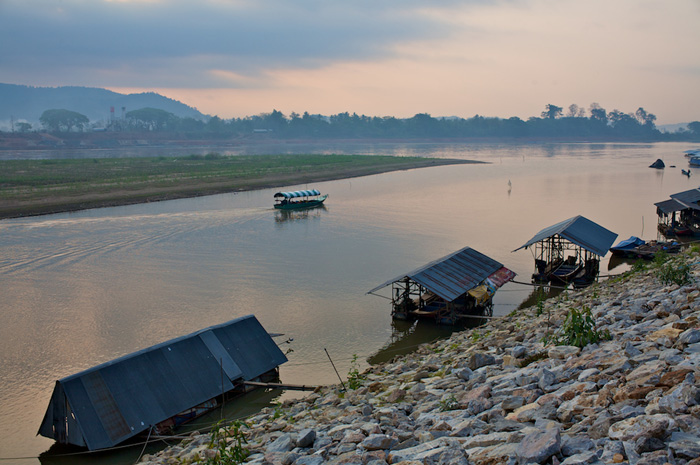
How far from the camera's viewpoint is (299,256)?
36.2 meters

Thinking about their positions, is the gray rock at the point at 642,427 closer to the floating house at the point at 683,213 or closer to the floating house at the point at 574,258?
the floating house at the point at 574,258

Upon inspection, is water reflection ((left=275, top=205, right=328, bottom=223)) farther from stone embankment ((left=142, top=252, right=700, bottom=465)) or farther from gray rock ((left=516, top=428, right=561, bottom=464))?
gray rock ((left=516, top=428, right=561, bottom=464))

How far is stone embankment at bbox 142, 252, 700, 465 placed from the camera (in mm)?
7465

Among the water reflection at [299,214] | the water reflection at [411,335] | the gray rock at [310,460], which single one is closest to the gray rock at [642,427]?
the gray rock at [310,460]

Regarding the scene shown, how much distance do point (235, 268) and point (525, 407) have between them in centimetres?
2555

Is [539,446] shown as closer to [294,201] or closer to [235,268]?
[235,268]

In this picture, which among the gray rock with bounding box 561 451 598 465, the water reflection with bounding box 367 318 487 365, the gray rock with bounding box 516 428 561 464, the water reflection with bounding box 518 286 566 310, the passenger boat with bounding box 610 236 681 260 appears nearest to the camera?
the gray rock with bounding box 561 451 598 465

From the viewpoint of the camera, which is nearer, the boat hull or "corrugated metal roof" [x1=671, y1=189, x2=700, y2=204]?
"corrugated metal roof" [x1=671, y1=189, x2=700, y2=204]

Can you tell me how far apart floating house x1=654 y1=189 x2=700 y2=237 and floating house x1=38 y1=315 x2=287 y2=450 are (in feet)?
110

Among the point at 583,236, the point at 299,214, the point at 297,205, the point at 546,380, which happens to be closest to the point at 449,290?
the point at 583,236

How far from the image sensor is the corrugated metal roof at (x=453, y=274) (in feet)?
79.0

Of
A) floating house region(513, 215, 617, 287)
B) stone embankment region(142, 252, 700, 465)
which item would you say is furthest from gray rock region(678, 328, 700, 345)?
floating house region(513, 215, 617, 287)

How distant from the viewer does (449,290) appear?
2420 cm

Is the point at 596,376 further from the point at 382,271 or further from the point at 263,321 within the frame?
the point at 382,271
